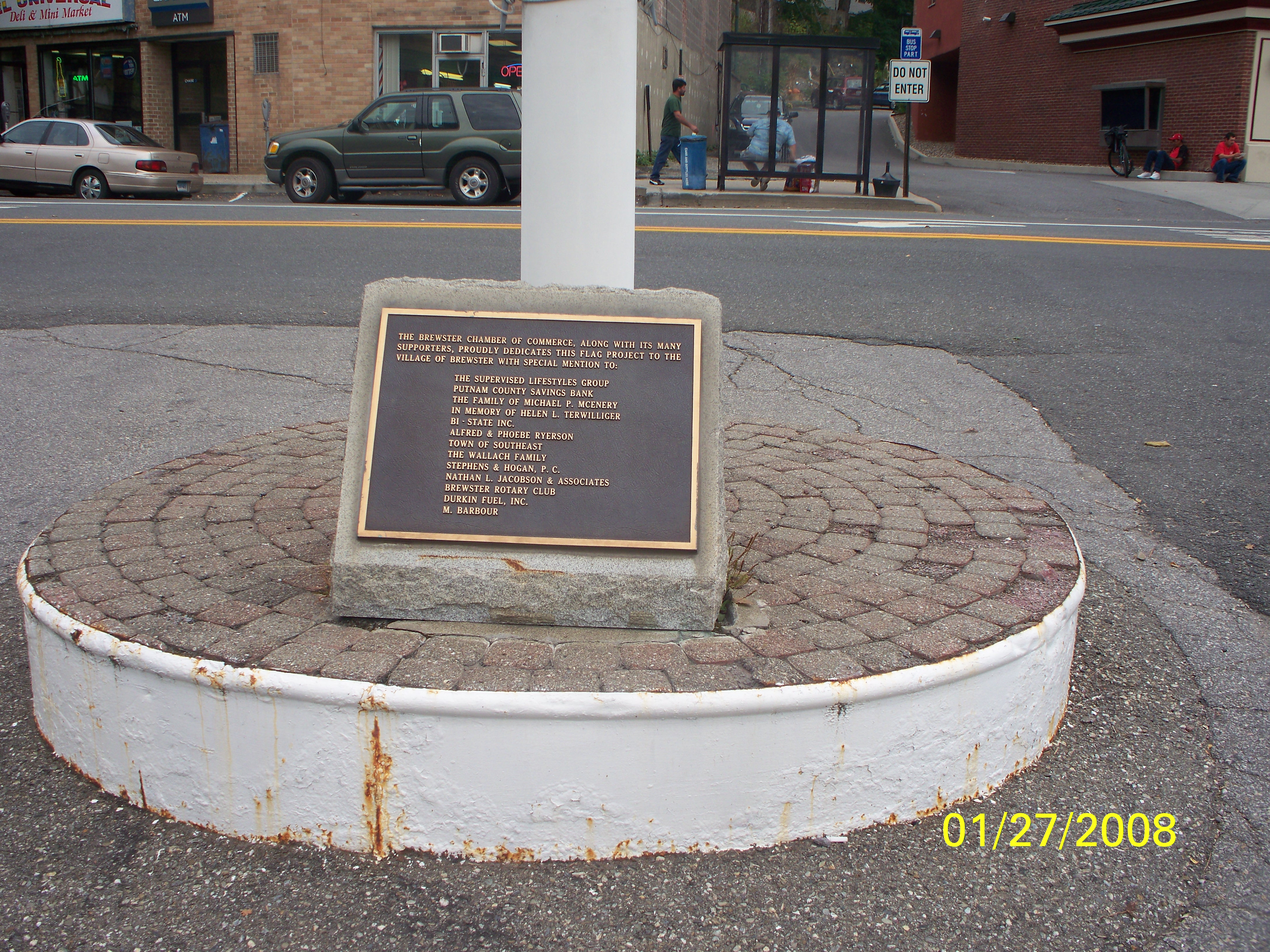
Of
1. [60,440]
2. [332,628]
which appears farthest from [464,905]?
[60,440]

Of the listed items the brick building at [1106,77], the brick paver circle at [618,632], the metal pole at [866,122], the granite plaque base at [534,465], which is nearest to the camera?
the brick paver circle at [618,632]

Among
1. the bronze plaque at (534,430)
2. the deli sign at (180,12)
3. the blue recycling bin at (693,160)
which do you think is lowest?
the bronze plaque at (534,430)

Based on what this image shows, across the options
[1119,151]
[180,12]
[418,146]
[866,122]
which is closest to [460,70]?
[180,12]

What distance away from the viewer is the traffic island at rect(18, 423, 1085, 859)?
2.41 metres

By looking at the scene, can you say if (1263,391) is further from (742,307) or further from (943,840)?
(943,840)

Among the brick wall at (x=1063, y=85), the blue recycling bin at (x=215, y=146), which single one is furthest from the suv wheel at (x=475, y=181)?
the brick wall at (x=1063, y=85)

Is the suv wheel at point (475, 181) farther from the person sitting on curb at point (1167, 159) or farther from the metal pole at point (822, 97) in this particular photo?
the person sitting on curb at point (1167, 159)

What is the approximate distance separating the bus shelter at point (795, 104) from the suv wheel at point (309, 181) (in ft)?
20.8

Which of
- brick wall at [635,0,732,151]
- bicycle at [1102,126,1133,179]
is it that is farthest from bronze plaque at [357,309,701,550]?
bicycle at [1102,126,1133,179]

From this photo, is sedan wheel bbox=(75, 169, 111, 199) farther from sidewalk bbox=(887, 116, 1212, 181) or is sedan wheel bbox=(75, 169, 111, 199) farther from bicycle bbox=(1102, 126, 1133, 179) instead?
bicycle bbox=(1102, 126, 1133, 179)

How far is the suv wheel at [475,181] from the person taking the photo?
15875mm

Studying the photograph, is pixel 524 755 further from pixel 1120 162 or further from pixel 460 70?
pixel 1120 162

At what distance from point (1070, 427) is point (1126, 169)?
23.7 m

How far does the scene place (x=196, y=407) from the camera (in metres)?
5.79
